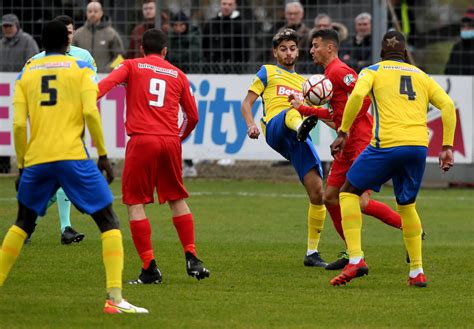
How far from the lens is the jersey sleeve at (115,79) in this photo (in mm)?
9344

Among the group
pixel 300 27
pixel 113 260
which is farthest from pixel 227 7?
pixel 113 260

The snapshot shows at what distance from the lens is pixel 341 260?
10.9 metres

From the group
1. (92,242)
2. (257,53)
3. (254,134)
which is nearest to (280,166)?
(257,53)

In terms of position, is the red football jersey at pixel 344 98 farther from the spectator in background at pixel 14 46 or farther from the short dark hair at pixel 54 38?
the spectator in background at pixel 14 46

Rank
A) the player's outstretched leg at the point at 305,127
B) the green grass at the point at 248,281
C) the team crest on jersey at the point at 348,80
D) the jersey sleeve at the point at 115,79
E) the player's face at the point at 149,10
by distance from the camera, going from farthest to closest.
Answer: the player's face at the point at 149,10 → the team crest on jersey at the point at 348,80 → the player's outstretched leg at the point at 305,127 → the jersey sleeve at the point at 115,79 → the green grass at the point at 248,281

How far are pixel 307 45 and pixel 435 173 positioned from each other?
306cm

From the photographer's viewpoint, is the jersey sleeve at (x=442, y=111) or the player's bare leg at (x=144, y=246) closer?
the jersey sleeve at (x=442, y=111)

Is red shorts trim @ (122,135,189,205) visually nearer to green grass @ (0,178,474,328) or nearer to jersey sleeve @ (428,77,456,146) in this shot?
green grass @ (0,178,474,328)

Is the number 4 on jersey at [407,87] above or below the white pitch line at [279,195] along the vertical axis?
above

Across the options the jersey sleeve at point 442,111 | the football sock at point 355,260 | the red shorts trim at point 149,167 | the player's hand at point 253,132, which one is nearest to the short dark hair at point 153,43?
the red shorts trim at point 149,167

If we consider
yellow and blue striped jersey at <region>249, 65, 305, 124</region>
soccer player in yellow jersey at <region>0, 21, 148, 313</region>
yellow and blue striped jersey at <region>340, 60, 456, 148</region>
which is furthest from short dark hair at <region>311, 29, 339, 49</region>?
soccer player in yellow jersey at <region>0, 21, 148, 313</region>

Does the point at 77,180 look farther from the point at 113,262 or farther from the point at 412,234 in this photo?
the point at 412,234

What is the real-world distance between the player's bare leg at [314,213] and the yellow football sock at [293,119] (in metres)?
0.49

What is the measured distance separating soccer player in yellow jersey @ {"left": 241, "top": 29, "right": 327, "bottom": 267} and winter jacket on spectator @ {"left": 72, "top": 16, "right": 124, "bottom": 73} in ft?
29.1
